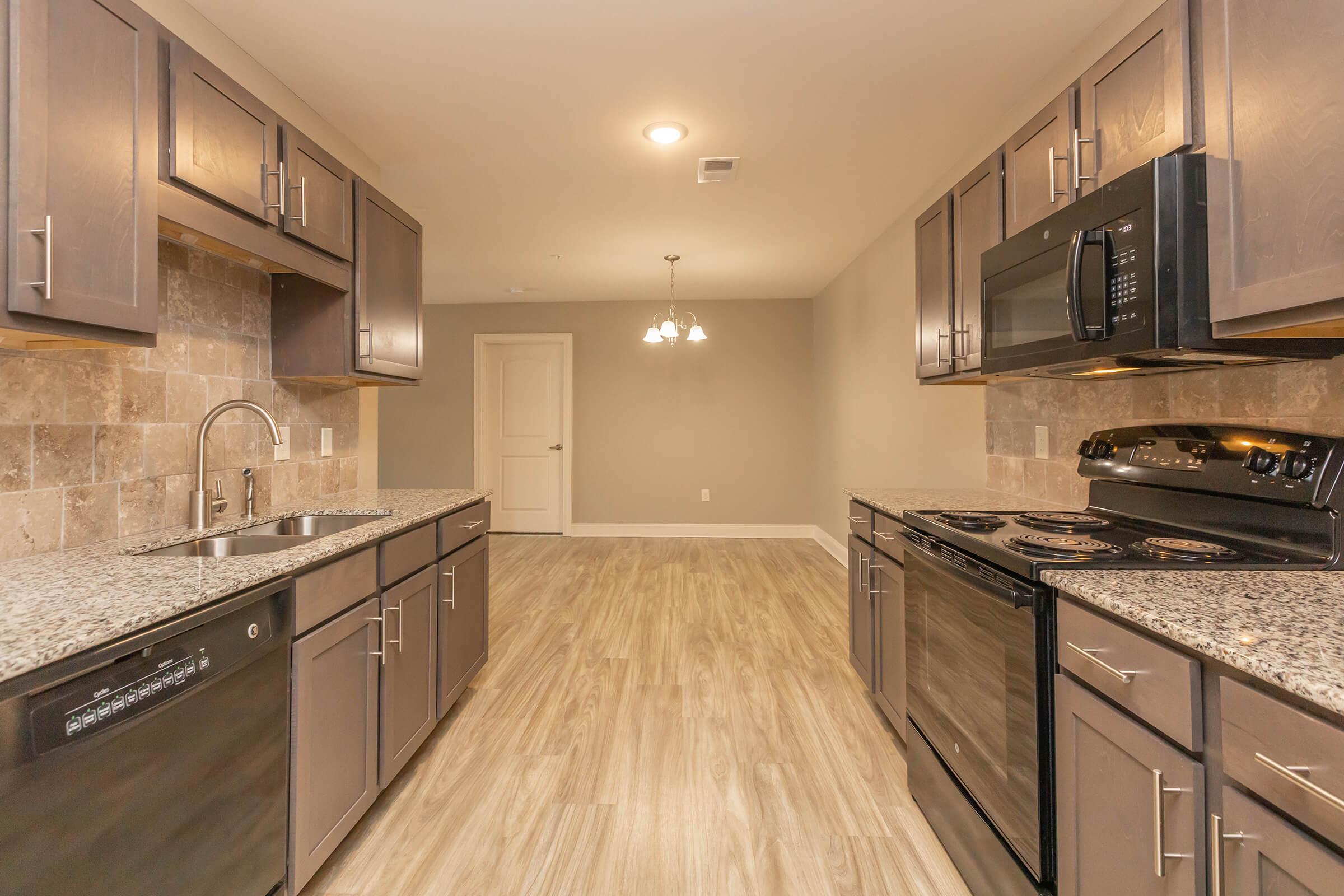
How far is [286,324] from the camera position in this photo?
232cm

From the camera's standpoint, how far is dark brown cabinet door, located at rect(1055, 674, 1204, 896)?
90 cm

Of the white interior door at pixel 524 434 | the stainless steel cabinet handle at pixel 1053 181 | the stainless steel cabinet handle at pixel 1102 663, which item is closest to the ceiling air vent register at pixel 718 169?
the stainless steel cabinet handle at pixel 1053 181

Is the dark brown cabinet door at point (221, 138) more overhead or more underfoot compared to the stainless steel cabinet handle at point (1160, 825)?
more overhead

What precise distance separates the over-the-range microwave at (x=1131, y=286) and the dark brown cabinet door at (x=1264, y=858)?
2.85 ft

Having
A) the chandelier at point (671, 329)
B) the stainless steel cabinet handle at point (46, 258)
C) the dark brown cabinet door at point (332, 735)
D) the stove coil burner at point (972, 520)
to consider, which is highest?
the chandelier at point (671, 329)

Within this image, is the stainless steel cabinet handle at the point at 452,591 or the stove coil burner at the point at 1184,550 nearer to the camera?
the stove coil burner at the point at 1184,550

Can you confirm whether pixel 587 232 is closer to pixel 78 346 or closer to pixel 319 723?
pixel 78 346

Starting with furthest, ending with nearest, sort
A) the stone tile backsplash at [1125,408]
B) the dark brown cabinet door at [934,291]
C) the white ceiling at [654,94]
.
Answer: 1. the dark brown cabinet door at [934,291]
2. the white ceiling at [654,94]
3. the stone tile backsplash at [1125,408]

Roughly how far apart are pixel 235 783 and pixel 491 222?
338cm

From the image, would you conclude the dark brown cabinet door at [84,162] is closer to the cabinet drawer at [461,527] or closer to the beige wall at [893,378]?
the cabinet drawer at [461,527]

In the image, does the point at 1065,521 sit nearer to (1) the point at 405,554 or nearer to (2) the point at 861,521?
(2) the point at 861,521

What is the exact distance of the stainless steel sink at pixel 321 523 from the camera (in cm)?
209

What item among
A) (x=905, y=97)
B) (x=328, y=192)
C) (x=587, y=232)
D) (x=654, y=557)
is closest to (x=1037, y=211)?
(x=905, y=97)

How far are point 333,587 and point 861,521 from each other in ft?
6.41
